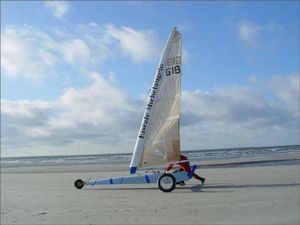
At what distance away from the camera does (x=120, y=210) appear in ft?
32.6

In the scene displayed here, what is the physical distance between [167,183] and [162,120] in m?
2.33

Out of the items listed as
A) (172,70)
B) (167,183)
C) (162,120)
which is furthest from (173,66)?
(167,183)

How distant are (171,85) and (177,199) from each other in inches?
178

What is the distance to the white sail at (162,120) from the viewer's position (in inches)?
567

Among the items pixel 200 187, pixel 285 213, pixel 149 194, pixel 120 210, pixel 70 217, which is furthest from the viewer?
pixel 200 187

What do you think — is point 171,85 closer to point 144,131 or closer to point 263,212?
point 144,131

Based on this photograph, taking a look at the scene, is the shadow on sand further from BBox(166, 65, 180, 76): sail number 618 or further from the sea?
the sea

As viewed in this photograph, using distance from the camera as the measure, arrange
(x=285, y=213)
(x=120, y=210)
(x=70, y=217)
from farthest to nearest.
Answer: (x=120, y=210) → (x=70, y=217) → (x=285, y=213)

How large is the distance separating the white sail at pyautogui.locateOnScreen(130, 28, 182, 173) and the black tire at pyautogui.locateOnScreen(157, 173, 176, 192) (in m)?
1.15

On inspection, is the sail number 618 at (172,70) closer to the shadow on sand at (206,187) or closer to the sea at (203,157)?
the shadow on sand at (206,187)

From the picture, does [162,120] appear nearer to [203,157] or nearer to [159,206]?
[159,206]

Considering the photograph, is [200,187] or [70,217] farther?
[200,187]

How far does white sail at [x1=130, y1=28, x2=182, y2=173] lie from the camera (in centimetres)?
1441

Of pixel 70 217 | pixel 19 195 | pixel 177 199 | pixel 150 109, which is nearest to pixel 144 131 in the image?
pixel 150 109
